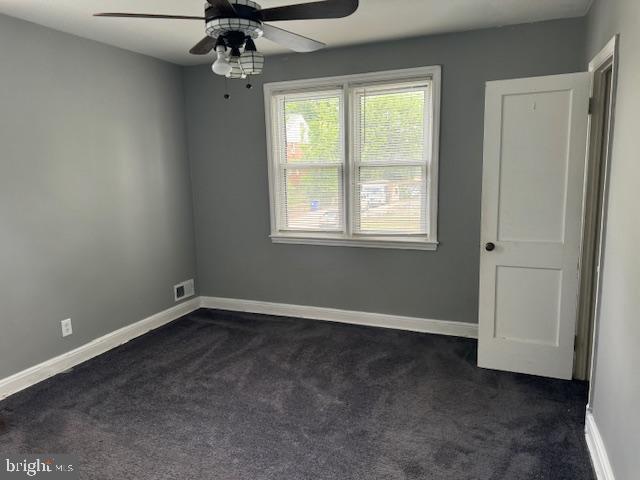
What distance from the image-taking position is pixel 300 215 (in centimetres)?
418

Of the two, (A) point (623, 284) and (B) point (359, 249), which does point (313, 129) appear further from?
(A) point (623, 284)

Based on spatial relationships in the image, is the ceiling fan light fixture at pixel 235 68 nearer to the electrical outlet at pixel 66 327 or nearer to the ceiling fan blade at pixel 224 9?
the ceiling fan blade at pixel 224 9

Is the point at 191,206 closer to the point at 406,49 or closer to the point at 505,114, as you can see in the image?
the point at 406,49

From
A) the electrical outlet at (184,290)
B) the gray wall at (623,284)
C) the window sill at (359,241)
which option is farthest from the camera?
the electrical outlet at (184,290)

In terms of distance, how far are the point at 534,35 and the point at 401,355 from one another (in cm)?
253

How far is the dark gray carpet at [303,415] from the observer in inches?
85.0

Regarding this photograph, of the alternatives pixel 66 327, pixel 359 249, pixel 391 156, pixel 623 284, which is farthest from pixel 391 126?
pixel 66 327

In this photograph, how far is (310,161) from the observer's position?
13.2ft

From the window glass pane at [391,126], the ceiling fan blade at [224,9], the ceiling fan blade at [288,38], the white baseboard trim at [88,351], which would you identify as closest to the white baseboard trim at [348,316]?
the white baseboard trim at [88,351]

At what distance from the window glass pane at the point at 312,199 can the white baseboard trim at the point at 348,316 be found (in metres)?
0.79

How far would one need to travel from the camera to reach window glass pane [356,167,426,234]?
371 cm

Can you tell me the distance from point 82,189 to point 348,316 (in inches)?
96.6

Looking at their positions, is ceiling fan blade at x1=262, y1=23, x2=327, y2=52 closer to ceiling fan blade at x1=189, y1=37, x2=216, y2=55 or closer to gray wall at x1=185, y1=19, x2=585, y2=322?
ceiling fan blade at x1=189, y1=37, x2=216, y2=55

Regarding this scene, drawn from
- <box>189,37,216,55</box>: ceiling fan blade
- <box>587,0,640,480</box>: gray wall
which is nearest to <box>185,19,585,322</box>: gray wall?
<box>587,0,640,480</box>: gray wall
